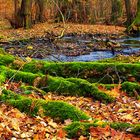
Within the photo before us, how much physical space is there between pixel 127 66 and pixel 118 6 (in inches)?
1077

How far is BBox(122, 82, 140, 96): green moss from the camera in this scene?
364 inches

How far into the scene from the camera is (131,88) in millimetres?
9320

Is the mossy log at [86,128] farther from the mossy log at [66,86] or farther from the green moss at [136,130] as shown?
the mossy log at [66,86]

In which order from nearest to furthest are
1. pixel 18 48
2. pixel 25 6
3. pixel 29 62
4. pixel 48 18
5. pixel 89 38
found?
1. pixel 29 62
2. pixel 18 48
3. pixel 89 38
4. pixel 25 6
5. pixel 48 18

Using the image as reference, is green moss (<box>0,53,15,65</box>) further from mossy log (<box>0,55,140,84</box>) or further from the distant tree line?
the distant tree line

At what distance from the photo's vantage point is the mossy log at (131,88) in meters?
9.23

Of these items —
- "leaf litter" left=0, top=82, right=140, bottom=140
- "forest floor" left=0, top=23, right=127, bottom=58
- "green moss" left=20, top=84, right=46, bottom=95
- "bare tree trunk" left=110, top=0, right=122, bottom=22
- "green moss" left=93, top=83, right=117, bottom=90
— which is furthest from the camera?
"bare tree trunk" left=110, top=0, right=122, bottom=22

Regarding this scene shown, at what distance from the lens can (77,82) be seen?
9.23m

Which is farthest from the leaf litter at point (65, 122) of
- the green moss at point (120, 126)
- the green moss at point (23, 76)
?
the green moss at point (23, 76)

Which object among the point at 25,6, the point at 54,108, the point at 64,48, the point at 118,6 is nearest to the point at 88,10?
the point at 118,6

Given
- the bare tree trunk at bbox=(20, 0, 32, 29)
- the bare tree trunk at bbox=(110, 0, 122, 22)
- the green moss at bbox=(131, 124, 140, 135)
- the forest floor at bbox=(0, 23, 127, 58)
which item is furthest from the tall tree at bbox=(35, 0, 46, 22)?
the green moss at bbox=(131, 124, 140, 135)

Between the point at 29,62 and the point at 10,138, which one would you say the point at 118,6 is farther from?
the point at 10,138

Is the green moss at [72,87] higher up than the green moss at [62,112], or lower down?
lower down

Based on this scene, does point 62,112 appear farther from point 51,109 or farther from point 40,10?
point 40,10
